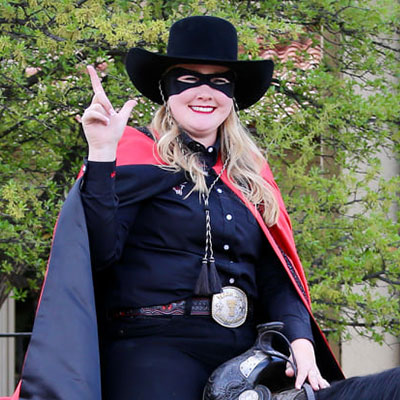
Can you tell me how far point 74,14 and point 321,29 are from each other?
6.14 ft

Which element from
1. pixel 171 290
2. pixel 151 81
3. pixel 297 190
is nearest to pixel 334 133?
pixel 297 190

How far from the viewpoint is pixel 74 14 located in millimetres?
4609

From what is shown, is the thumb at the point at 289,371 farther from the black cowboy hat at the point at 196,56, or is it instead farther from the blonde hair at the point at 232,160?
the black cowboy hat at the point at 196,56

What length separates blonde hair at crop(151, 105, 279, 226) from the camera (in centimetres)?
288

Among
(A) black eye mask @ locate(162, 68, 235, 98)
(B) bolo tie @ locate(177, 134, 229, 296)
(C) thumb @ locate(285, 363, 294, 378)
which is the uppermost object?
(A) black eye mask @ locate(162, 68, 235, 98)

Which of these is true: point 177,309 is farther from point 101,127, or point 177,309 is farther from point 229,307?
point 101,127

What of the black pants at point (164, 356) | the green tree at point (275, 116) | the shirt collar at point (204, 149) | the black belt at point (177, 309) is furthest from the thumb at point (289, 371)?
the green tree at point (275, 116)

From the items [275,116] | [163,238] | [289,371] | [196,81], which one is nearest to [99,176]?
[163,238]

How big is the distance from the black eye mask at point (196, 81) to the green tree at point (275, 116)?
163cm

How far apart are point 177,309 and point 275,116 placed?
2.76 meters

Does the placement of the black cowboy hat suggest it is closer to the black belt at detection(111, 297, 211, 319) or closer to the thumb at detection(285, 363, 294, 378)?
the black belt at detection(111, 297, 211, 319)

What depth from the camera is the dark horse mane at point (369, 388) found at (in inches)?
89.6

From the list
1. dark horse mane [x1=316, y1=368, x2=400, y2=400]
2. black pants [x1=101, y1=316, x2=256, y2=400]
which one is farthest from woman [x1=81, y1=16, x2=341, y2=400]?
dark horse mane [x1=316, y1=368, x2=400, y2=400]

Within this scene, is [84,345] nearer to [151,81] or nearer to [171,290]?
[171,290]
